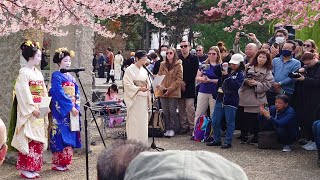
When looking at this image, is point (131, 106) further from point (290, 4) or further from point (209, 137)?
point (290, 4)

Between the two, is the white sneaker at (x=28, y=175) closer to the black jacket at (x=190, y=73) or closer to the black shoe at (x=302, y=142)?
the black jacket at (x=190, y=73)

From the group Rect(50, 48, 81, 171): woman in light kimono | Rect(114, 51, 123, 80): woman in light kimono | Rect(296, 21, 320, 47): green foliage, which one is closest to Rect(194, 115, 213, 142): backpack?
Rect(50, 48, 81, 171): woman in light kimono

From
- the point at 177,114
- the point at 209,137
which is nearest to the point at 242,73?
the point at 209,137

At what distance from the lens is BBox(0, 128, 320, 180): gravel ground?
614 cm

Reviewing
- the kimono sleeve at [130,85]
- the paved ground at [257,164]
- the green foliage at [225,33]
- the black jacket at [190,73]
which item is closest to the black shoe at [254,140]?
the paved ground at [257,164]

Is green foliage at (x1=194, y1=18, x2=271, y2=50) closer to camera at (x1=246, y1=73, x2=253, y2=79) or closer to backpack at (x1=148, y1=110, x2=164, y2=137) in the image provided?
backpack at (x1=148, y1=110, x2=164, y2=137)

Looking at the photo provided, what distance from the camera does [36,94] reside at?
6.12 m

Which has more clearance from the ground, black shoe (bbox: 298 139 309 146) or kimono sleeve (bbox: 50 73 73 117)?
kimono sleeve (bbox: 50 73 73 117)

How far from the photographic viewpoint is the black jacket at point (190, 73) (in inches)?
356

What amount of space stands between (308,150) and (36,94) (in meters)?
4.10

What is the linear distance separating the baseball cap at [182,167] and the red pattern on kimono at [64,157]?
17.9 feet

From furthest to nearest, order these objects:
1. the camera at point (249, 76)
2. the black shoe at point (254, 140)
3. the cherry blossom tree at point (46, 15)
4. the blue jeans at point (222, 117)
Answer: the black shoe at point (254, 140), the camera at point (249, 76), the blue jeans at point (222, 117), the cherry blossom tree at point (46, 15)

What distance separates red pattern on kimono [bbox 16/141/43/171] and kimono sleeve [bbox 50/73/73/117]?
529 millimetres

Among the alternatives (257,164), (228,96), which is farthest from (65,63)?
(257,164)
